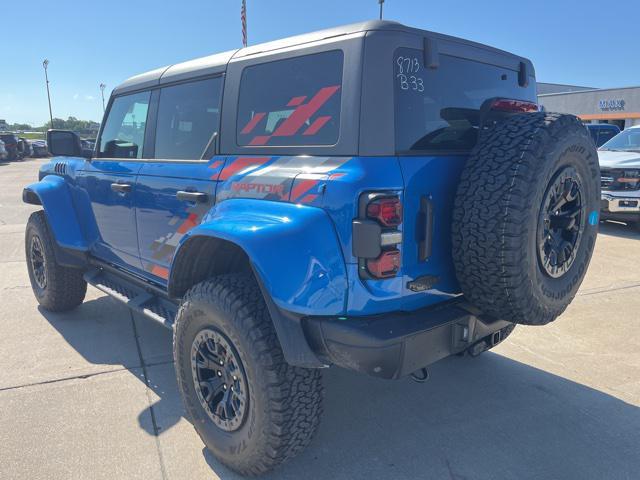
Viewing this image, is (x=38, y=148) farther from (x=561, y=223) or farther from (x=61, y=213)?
(x=561, y=223)

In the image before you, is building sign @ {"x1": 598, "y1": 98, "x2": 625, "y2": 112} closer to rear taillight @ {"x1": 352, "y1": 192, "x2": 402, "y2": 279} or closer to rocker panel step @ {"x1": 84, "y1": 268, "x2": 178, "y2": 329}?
rocker panel step @ {"x1": 84, "y1": 268, "x2": 178, "y2": 329}

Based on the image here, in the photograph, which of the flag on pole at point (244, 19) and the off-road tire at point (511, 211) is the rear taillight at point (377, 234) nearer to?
the off-road tire at point (511, 211)

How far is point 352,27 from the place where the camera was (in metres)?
2.15

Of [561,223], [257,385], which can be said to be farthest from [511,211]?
[257,385]

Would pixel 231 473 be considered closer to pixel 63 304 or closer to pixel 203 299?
pixel 203 299

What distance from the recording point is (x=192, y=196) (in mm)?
2711

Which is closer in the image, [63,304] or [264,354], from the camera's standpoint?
[264,354]

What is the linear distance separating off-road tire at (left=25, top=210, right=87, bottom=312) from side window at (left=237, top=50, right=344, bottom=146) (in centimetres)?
266

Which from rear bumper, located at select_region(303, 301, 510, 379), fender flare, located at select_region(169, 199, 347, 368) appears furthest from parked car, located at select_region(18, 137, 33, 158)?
rear bumper, located at select_region(303, 301, 510, 379)

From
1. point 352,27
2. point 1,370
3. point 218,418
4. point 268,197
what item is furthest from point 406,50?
point 1,370

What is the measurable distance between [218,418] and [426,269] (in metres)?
1.27

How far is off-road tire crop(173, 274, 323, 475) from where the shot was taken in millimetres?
2162

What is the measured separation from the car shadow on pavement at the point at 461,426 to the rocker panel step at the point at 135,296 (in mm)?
478

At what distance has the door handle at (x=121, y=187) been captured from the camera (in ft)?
11.0
